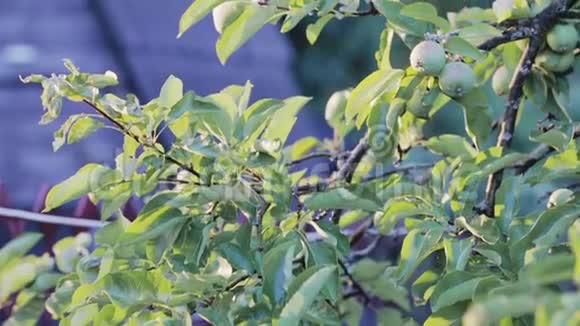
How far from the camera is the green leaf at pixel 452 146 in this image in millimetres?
1182

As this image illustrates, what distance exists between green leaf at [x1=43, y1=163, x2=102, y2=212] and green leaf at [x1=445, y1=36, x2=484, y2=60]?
36 centimetres

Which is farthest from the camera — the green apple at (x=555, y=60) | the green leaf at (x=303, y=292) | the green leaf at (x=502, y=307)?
the green apple at (x=555, y=60)

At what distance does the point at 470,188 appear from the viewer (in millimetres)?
1029

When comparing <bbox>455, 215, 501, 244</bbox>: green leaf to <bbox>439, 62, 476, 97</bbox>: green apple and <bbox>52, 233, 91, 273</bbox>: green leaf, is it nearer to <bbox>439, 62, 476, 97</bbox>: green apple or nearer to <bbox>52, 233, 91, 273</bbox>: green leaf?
<bbox>439, 62, 476, 97</bbox>: green apple

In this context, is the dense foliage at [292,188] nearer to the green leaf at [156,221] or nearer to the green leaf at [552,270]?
the green leaf at [156,221]

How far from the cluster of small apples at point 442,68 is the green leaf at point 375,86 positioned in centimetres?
3

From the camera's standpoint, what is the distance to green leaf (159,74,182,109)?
1.02m

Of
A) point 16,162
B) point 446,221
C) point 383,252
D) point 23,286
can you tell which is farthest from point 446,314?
point 16,162

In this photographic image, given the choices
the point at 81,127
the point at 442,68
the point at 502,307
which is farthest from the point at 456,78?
the point at 502,307

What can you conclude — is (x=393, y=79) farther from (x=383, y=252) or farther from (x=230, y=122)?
(x=383, y=252)

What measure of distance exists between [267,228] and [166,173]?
121mm

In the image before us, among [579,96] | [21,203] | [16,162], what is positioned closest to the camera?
[21,203]

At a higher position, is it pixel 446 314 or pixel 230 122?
pixel 230 122

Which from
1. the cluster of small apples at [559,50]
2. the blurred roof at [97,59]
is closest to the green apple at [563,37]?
the cluster of small apples at [559,50]
